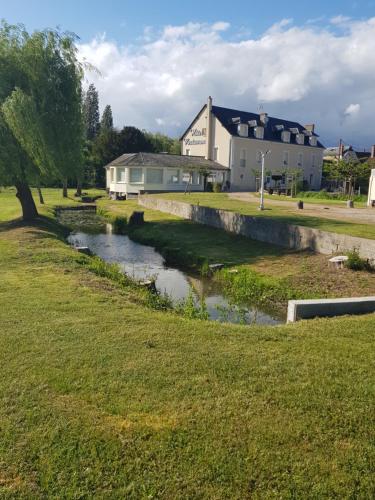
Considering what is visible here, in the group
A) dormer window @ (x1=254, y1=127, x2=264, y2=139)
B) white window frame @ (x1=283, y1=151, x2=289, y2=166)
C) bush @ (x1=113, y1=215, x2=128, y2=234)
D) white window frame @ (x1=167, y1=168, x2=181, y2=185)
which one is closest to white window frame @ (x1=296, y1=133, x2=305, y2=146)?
white window frame @ (x1=283, y1=151, x2=289, y2=166)

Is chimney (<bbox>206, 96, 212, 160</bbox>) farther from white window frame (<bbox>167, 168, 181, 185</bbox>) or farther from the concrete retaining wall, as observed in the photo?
the concrete retaining wall

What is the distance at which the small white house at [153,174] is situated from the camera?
41.6 meters

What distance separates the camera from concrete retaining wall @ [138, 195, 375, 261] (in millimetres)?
12891

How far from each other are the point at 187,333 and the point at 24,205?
50.2 feet

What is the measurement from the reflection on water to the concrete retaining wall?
11.9 feet

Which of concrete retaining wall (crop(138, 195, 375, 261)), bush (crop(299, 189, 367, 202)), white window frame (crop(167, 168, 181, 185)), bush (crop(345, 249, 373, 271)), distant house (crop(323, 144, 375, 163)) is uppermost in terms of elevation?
distant house (crop(323, 144, 375, 163))

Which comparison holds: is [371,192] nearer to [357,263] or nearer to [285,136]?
[357,263]

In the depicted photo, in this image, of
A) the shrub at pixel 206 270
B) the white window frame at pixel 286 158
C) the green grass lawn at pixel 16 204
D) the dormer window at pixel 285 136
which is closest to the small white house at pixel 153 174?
the green grass lawn at pixel 16 204

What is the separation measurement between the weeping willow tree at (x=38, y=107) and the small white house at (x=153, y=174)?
2302cm

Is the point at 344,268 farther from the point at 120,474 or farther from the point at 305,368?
the point at 120,474

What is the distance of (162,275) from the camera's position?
1440cm

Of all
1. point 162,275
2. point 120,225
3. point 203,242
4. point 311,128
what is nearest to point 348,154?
point 311,128

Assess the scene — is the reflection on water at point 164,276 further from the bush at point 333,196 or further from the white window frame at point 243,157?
the white window frame at point 243,157

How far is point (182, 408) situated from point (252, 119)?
53.5 meters
